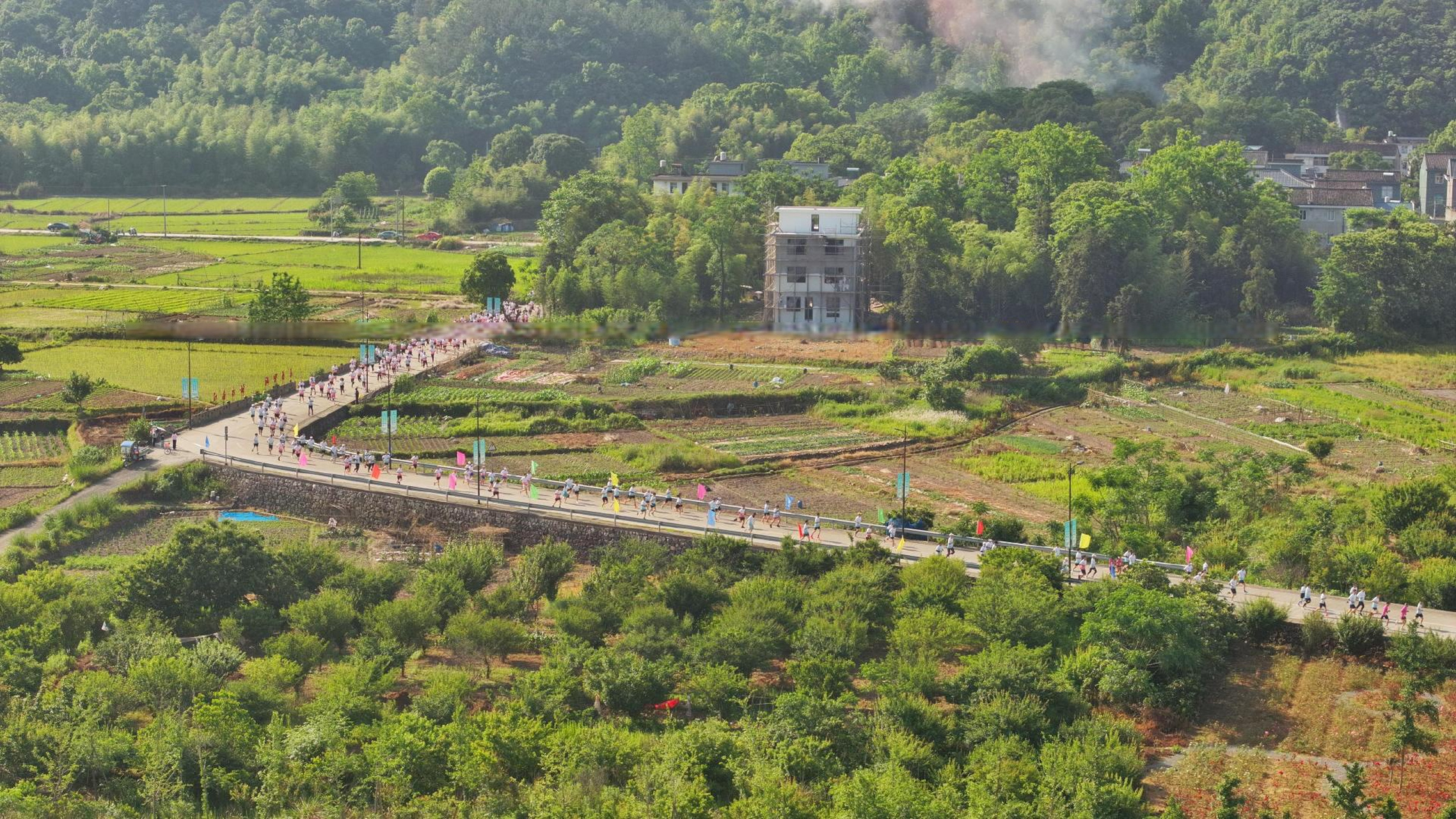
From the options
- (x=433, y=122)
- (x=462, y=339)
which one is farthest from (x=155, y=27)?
(x=462, y=339)

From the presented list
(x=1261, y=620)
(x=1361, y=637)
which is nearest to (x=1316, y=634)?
(x=1361, y=637)

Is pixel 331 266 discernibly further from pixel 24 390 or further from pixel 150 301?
Answer: pixel 24 390

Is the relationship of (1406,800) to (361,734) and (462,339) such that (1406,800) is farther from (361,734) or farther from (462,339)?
Result: (462,339)

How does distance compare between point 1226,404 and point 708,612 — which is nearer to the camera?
point 708,612

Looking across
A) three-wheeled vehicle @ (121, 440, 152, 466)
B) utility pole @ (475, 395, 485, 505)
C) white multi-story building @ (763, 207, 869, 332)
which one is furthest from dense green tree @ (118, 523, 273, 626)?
white multi-story building @ (763, 207, 869, 332)

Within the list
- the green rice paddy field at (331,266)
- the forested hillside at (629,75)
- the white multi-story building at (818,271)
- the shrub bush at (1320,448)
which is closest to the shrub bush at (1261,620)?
the shrub bush at (1320,448)

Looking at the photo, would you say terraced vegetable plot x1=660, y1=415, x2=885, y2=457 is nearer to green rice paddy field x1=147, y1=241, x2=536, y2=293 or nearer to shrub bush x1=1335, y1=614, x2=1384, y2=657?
shrub bush x1=1335, y1=614, x2=1384, y2=657
